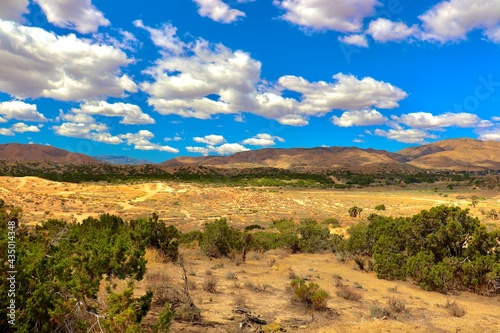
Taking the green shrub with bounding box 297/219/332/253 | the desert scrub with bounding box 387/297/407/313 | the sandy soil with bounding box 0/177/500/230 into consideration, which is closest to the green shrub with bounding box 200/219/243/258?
the green shrub with bounding box 297/219/332/253

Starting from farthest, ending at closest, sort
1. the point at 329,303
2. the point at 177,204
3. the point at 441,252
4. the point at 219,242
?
the point at 177,204
the point at 219,242
the point at 441,252
the point at 329,303

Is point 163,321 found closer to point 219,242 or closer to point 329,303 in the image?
point 329,303

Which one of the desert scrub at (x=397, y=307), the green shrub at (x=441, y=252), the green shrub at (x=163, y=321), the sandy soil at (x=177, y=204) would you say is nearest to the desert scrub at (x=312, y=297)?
the desert scrub at (x=397, y=307)

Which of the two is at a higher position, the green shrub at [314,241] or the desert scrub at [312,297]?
the desert scrub at [312,297]

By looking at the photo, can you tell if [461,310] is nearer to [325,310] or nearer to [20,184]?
[325,310]

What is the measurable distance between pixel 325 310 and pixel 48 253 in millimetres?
7012

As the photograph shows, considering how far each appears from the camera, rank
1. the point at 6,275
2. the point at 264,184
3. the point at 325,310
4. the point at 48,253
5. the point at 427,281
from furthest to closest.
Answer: the point at 264,184 → the point at 427,281 → the point at 325,310 → the point at 48,253 → the point at 6,275

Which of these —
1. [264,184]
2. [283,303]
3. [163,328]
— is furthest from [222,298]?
[264,184]

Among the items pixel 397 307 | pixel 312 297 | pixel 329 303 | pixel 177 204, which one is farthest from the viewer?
pixel 177 204

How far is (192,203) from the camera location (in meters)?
52.2

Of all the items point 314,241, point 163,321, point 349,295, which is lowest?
point 314,241

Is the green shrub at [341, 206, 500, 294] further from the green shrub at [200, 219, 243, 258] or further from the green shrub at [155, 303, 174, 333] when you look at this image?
the green shrub at [155, 303, 174, 333]

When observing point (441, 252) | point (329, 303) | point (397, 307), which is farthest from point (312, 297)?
point (441, 252)

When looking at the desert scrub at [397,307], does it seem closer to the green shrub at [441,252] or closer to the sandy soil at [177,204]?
the green shrub at [441,252]
